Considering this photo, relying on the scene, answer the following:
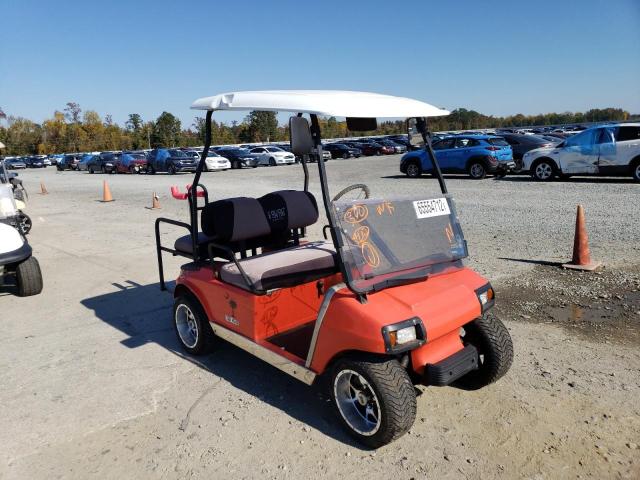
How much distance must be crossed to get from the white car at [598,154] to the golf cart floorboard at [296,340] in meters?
13.0

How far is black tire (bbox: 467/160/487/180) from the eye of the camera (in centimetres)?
1725

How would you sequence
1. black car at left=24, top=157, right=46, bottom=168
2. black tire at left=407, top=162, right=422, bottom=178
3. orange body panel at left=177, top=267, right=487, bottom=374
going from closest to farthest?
orange body panel at left=177, top=267, right=487, bottom=374
black tire at left=407, top=162, right=422, bottom=178
black car at left=24, top=157, right=46, bottom=168

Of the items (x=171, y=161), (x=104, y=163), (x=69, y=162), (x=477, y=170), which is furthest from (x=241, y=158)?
(x=69, y=162)

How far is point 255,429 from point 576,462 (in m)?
1.91

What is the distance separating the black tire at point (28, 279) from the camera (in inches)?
248

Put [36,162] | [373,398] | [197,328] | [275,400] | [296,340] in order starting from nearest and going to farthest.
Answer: [373,398], [275,400], [296,340], [197,328], [36,162]

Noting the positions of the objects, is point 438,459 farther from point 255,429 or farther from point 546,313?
point 546,313

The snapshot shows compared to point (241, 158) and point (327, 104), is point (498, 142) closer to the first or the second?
point (327, 104)

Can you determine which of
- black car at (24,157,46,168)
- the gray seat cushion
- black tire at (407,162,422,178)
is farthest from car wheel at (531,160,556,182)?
black car at (24,157,46,168)

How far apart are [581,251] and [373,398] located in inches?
180

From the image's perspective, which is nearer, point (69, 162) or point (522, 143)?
point (522, 143)

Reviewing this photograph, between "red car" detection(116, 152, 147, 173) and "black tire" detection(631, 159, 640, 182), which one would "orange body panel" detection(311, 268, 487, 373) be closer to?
"black tire" detection(631, 159, 640, 182)

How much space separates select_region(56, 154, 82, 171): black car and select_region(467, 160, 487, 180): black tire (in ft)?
120

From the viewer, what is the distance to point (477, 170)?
57.2ft
